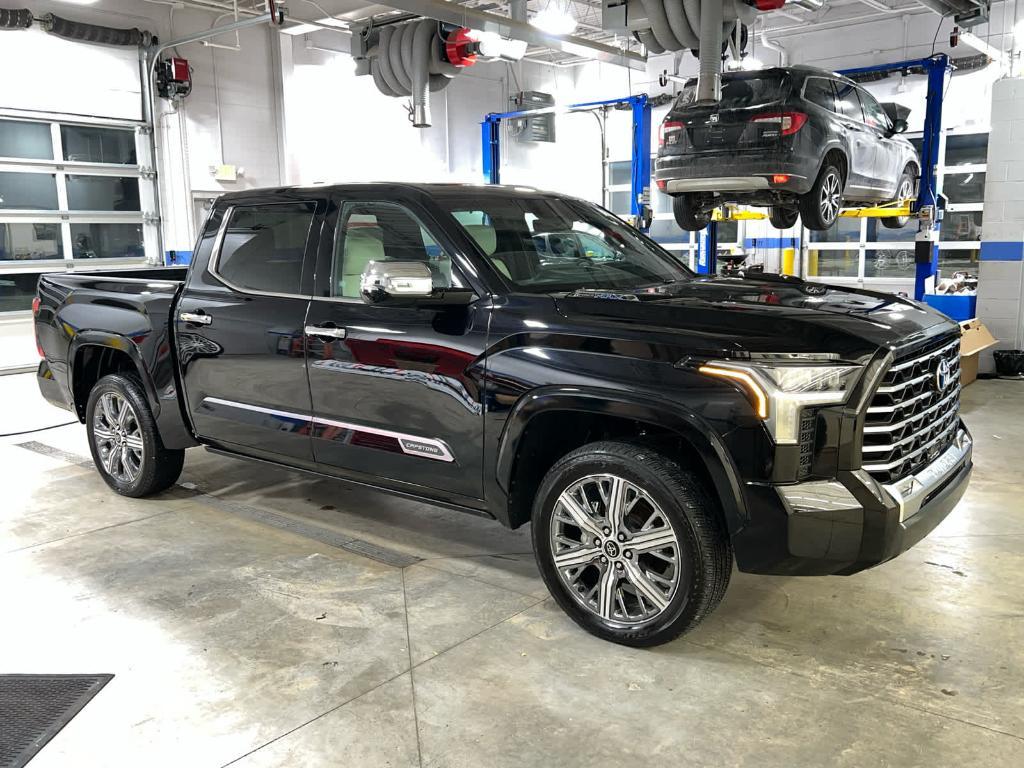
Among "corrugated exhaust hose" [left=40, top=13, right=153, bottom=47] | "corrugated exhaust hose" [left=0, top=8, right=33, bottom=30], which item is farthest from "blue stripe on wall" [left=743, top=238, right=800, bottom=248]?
"corrugated exhaust hose" [left=0, top=8, right=33, bottom=30]

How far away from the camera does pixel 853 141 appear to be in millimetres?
8320

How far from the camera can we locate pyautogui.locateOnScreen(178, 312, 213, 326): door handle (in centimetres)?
425

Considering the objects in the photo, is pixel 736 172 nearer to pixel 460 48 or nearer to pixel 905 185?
pixel 905 185

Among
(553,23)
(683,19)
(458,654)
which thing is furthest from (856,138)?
(458,654)

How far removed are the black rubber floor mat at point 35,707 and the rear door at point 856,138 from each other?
7670mm

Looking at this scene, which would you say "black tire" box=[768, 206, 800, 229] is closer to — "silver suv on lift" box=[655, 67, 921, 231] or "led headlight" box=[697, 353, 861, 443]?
"silver suv on lift" box=[655, 67, 921, 231]

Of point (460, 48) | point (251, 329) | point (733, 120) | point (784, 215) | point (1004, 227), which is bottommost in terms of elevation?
point (251, 329)

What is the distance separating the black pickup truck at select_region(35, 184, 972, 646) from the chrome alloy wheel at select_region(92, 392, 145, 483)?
379 millimetres

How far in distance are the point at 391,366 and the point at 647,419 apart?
1165mm

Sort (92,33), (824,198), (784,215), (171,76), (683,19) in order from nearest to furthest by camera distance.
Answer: (683,19), (824,198), (784,215), (92,33), (171,76)

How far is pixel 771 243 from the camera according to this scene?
18.4 m

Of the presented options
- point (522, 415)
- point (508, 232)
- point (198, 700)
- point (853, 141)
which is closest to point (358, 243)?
point (508, 232)

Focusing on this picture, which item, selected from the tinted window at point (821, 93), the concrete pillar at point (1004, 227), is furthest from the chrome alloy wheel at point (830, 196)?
the concrete pillar at point (1004, 227)

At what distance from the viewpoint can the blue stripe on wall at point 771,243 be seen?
714 inches
